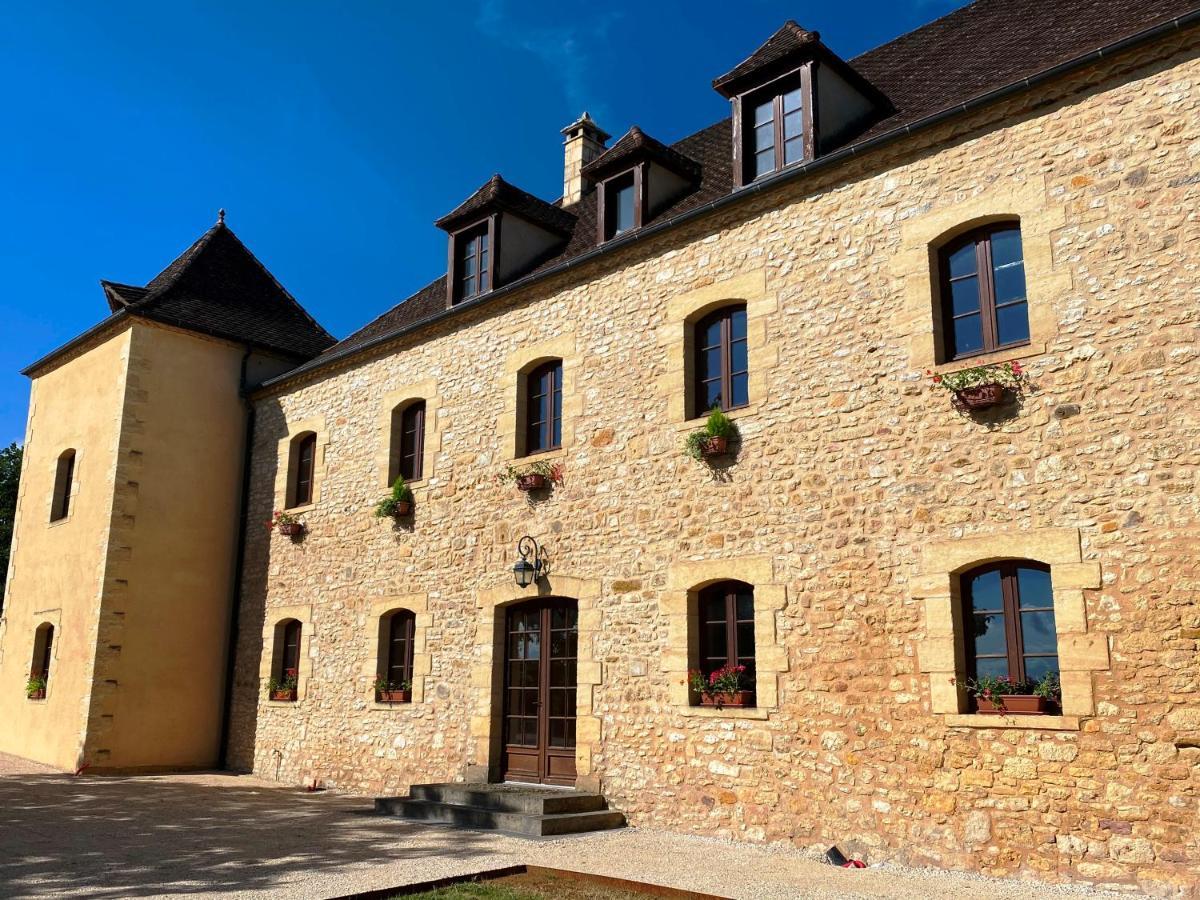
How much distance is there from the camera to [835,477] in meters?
8.27

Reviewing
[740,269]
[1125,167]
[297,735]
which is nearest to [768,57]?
[740,269]

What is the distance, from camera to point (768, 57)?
376 inches

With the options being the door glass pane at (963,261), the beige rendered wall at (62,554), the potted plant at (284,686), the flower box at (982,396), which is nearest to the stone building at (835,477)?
the door glass pane at (963,261)

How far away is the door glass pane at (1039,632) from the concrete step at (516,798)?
4.07 m

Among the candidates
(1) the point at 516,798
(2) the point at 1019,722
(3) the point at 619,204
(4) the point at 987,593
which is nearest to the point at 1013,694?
(2) the point at 1019,722

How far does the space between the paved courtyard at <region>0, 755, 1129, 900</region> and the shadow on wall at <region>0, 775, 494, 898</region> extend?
1cm

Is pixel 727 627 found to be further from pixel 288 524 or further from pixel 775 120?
pixel 288 524

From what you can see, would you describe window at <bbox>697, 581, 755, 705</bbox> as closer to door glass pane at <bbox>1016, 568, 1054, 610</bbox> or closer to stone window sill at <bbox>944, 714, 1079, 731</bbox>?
stone window sill at <bbox>944, 714, 1079, 731</bbox>

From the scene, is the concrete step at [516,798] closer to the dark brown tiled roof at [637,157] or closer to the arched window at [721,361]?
the arched window at [721,361]

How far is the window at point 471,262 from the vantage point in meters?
12.4

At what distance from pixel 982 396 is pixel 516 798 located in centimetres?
515

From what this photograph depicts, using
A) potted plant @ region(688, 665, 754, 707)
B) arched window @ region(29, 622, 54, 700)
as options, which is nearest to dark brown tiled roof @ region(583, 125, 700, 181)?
potted plant @ region(688, 665, 754, 707)

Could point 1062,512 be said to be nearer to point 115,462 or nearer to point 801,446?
point 801,446

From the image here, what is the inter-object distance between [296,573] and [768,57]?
8734 millimetres
